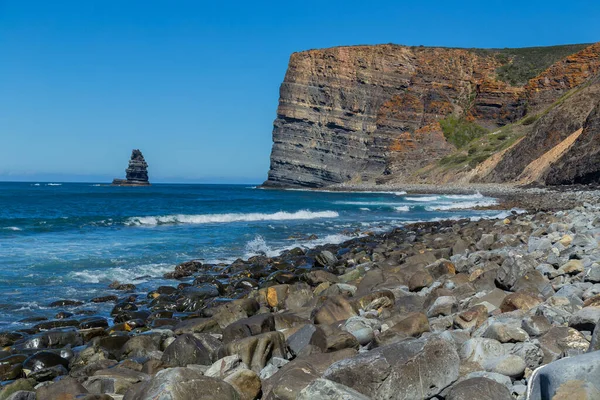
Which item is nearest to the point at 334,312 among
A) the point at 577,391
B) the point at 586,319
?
the point at 586,319

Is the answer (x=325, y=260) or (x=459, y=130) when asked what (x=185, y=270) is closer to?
(x=325, y=260)

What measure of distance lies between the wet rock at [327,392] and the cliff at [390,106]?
86.2m

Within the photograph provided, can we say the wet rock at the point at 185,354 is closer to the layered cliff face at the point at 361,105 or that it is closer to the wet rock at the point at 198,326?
the wet rock at the point at 198,326

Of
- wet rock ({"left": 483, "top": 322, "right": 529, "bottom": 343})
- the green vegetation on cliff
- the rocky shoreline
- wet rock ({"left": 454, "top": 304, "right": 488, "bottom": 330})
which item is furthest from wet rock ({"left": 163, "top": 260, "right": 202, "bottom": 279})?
the green vegetation on cliff

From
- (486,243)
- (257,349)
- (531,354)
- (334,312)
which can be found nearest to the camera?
(531,354)

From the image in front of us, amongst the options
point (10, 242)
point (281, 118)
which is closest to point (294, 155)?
point (281, 118)

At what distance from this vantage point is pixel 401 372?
13.4 ft

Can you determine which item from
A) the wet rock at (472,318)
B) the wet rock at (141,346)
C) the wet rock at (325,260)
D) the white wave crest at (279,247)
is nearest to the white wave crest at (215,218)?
the white wave crest at (279,247)

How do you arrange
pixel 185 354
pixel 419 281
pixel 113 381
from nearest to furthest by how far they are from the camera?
pixel 113 381 < pixel 185 354 < pixel 419 281

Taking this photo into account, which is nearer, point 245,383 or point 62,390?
point 245,383

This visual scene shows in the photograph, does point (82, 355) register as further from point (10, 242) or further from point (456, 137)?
point (456, 137)

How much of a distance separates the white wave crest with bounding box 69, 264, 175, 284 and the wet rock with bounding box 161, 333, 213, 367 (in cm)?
669

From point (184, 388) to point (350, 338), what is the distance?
1.91 metres

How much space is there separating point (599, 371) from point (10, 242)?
21.5 metres
